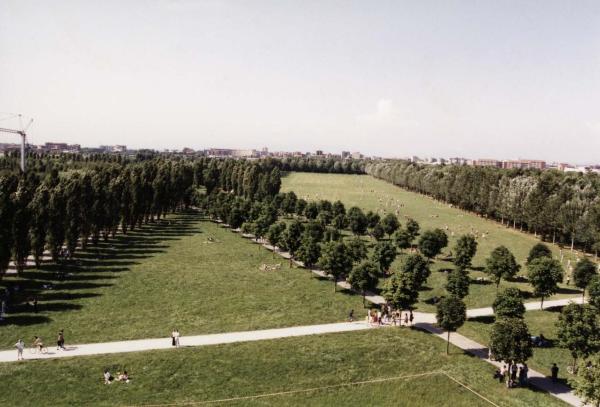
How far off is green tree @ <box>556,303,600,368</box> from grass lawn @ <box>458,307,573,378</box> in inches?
87.3

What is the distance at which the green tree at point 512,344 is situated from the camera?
98.8 ft

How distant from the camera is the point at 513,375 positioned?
30766 millimetres

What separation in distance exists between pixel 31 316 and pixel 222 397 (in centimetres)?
2229

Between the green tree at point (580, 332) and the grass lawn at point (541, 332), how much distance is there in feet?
7.28

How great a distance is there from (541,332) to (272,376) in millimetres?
24650

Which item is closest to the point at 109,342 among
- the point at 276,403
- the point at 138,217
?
the point at 276,403

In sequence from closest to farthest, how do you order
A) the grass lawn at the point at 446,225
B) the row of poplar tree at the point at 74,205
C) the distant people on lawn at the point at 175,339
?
1. the distant people on lawn at the point at 175,339
2. the row of poplar tree at the point at 74,205
3. the grass lawn at the point at 446,225

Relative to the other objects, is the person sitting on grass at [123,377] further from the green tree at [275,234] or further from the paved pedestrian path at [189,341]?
the green tree at [275,234]

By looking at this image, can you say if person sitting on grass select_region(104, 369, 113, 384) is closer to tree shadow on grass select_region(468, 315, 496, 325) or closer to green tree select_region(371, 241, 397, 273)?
tree shadow on grass select_region(468, 315, 496, 325)

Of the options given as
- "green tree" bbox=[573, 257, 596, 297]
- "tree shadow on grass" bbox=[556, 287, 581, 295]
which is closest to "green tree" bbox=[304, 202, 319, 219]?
"tree shadow on grass" bbox=[556, 287, 581, 295]

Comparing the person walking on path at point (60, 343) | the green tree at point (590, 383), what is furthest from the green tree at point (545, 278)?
the person walking on path at point (60, 343)

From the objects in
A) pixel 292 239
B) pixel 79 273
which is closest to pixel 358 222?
pixel 292 239

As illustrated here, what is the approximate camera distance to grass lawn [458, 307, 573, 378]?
34.6 meters

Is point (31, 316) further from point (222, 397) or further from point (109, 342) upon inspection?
point (222, 397)
